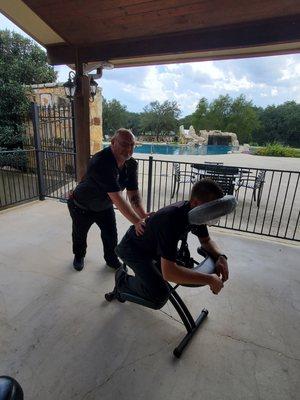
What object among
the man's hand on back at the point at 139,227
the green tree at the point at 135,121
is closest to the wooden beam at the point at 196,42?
the man's hand on back at the point at 139,227

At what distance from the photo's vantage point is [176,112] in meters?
38.1

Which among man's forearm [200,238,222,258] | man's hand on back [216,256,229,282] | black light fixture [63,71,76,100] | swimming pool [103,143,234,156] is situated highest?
black light fixture [63,71,76,100]

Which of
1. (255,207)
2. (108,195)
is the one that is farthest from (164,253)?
(255,207)

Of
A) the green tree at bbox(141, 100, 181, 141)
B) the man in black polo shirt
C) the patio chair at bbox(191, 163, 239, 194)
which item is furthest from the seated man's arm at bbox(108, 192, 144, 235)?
the green tree at bbox(141, 100, 181, 141)

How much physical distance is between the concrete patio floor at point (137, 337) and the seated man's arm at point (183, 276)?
55 centimetres

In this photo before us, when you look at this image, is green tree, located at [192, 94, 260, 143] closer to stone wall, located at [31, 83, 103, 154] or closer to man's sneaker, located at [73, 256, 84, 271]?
stone wall, located at [31, 83, 103, 154]

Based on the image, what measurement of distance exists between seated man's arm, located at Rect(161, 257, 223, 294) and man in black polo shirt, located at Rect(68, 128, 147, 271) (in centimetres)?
34

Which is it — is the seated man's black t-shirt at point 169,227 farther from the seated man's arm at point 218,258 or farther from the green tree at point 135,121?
the green tree at point 135,121

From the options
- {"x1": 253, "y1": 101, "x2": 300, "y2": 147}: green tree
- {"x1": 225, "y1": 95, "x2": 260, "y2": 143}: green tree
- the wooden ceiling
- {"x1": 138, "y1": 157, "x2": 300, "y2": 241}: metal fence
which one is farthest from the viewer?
{"x1": 253, "y1": 101, "x2": 300, "y2": 147}: green tree

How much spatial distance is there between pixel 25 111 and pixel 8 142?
3.40ft

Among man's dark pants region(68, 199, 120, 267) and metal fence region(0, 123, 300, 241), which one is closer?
man's dark pants region(68, 199, 120, 267)

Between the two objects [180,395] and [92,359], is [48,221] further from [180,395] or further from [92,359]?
[180,395]

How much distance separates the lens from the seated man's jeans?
1.53 m

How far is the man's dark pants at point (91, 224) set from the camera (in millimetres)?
2205
